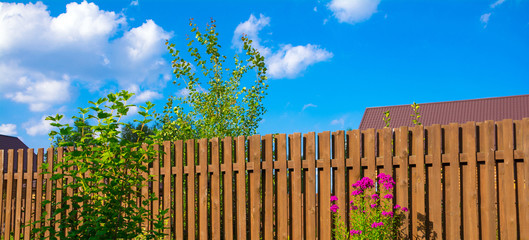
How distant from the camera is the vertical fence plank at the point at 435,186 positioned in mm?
4551

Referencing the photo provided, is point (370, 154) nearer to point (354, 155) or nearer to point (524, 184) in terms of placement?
point (354, 155)

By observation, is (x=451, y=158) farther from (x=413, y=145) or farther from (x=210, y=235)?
(x=210, y=235)

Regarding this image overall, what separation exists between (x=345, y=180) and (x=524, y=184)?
1687 millimetres

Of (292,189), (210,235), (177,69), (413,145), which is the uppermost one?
(177,69)

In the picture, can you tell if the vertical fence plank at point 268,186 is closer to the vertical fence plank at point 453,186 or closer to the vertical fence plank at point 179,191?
the vertical fence plank at point 179,191

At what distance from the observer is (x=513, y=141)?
14.4 feet

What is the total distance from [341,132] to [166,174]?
2.46 metres

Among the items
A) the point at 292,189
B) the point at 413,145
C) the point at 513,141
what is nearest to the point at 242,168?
the point at 292,189

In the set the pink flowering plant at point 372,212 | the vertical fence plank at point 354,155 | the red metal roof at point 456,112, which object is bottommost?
the pink flowering plant at point 372,212

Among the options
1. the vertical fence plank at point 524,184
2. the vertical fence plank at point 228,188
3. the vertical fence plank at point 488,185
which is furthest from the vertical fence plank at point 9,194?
the vertical fence plank at point 524,184

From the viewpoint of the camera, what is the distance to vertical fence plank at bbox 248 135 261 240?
5.33 metres

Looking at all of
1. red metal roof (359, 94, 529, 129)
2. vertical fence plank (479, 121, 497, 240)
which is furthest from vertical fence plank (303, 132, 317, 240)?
red metal roof (359, 94, 529, 129)

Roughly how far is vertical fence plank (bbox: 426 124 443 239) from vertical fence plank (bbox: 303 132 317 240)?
119 centimetres

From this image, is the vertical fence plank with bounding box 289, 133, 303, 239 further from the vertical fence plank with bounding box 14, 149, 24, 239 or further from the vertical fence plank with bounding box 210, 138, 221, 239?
the vertical fence plank with bounding box 14, 149, 24, 239
